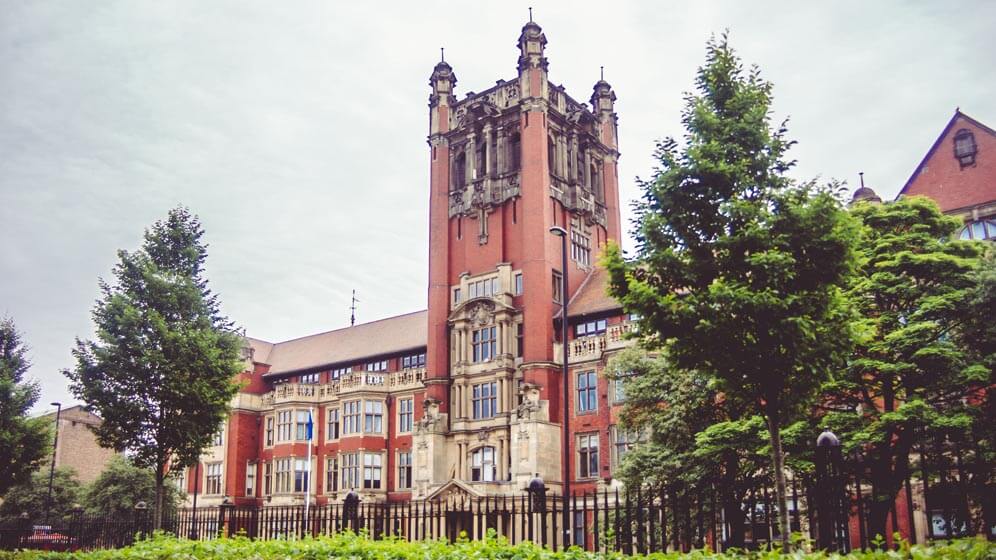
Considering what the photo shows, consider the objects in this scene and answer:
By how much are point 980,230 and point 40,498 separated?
61829 mm

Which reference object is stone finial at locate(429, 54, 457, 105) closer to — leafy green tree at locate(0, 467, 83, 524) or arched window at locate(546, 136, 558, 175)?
arched window at locate(546, 136, 558, 175)

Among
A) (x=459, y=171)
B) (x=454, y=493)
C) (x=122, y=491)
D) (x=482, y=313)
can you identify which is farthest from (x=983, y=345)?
(x=122, y=491)

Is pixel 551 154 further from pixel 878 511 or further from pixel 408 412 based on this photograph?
pixel 878 511

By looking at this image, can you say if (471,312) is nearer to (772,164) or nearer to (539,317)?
(539,317)

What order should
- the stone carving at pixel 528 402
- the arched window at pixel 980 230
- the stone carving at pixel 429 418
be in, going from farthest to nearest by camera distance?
the stone carving at pixel 429 418 → the stone carving at pixel 528 402 → the arched window at pixel 980 230

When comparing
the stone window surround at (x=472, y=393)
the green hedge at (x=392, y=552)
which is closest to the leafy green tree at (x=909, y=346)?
the green hedge at (x=392, y=552)

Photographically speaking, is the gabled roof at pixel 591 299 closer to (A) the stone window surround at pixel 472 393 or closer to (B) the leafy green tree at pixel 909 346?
(A) the stone window surround at pixel 472 393

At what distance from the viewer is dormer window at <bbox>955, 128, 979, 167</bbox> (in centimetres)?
3634

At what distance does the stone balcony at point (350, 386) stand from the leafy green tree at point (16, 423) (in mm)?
19625

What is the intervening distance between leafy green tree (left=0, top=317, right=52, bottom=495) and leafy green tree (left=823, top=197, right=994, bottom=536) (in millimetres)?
34250

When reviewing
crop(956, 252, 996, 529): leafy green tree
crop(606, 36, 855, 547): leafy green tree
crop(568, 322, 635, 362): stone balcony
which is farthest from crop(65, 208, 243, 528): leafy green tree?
crop(956, 252, 996, 529): leafy green tree

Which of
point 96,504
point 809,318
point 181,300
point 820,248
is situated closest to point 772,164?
point 820,248

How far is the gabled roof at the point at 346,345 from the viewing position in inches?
2293

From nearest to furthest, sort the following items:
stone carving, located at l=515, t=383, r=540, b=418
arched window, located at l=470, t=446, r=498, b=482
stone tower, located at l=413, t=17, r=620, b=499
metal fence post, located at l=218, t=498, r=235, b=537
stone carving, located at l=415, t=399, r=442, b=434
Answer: metal fence post, located at l=218, t=498, r=235, b=537, stone carving, located at l=515, t=383, r=540, b=418, stone tower, located at l=413, t=17, r=620, b=499, arched window, located at l=470, t=446, r=498, b=482, stone carving, located at l=415, t=399, r=442, b=434
